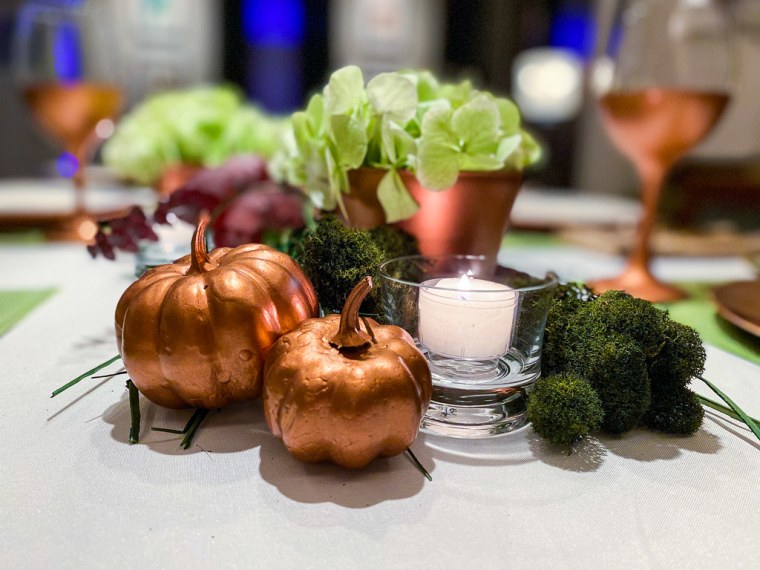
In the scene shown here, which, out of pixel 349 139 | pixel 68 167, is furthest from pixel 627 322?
pixel 68 167

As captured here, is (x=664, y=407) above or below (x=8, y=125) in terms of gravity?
above

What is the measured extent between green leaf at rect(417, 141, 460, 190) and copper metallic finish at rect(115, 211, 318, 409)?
0.19 m

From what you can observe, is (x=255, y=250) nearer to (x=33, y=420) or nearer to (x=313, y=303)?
(x=313, y=303)

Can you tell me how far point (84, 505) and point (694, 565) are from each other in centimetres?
33

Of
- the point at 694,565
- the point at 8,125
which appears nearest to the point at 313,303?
the point at 694,565

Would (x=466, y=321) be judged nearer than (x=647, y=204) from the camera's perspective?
Yes

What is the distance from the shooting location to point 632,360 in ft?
1.30

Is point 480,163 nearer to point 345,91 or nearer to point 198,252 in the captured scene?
point 345,91

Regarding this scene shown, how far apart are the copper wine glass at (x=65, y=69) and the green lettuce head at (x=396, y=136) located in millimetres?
645

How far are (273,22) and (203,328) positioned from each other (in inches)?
187

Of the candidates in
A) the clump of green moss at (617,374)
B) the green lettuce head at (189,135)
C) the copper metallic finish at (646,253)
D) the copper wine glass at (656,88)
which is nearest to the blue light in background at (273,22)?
the green lettuce head at (189,135)

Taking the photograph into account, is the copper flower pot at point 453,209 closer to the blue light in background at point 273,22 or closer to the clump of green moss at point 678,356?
the clump of green moss at point 678,356

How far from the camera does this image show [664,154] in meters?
0.82

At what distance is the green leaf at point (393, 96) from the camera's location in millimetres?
538
